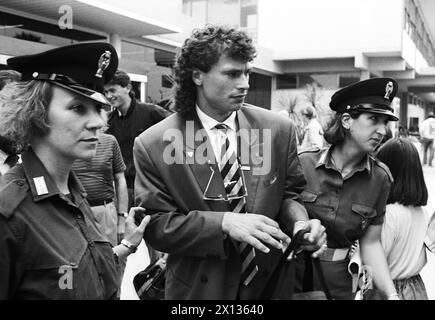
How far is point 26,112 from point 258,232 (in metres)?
0.84

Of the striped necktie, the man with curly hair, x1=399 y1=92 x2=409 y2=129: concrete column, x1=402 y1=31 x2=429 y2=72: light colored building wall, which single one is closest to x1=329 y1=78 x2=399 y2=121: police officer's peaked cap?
the man with curly hair

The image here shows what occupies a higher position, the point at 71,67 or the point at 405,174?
the point at 71,67

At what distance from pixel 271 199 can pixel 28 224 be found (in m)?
0.98

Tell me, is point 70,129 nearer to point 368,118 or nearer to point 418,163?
point 368,118

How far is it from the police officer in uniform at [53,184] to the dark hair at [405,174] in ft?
5.58

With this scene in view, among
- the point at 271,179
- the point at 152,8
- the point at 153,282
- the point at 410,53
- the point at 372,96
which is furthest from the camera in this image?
the point at 410,53

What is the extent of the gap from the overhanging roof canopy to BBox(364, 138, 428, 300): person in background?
6813 millimetres

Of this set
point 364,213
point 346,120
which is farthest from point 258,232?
point 346,120

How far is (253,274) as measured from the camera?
6.34ft

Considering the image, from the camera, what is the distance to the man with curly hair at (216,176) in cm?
186

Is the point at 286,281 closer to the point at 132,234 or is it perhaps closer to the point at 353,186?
the point at 132,234

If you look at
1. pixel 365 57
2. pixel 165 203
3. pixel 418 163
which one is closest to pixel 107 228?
pixel 165 203

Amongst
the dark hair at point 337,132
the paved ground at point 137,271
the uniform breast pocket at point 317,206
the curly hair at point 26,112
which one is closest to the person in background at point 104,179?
the paved ground at point 137,271

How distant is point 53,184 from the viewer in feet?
4.94
